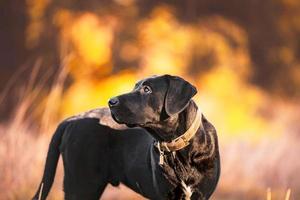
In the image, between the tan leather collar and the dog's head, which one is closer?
the dog's head

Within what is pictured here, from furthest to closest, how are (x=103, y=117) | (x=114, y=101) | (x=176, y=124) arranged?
(x=103, y=117), (x=176, y=124), (x=114, y=101)

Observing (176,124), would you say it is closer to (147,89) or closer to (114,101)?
(147,89)

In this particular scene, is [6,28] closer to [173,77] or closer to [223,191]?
[223,191]

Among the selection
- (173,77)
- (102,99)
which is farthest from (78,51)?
(173,77)

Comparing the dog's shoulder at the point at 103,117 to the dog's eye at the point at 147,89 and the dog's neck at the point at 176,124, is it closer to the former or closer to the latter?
the dog's neck at the point at 176,124

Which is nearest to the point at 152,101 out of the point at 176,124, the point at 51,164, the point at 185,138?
the point at 176,124

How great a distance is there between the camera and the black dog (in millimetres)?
5047

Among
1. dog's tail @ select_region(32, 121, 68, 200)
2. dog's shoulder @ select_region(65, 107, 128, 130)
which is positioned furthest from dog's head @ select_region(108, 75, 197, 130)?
dog's tail @ select_region(32, 121, 68, 200)

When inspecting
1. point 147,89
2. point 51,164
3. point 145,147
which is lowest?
point 51,164

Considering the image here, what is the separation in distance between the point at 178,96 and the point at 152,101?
6.8 inches

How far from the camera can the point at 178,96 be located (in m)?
5.02

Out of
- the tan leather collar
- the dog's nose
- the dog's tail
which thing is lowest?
the dog's tail

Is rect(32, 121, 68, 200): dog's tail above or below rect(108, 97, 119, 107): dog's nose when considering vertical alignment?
below

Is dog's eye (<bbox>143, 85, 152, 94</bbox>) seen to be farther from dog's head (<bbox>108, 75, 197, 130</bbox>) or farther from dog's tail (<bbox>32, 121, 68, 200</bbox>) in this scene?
dog's tail (<bbox>32, 121, 68, 200</bbox>)
